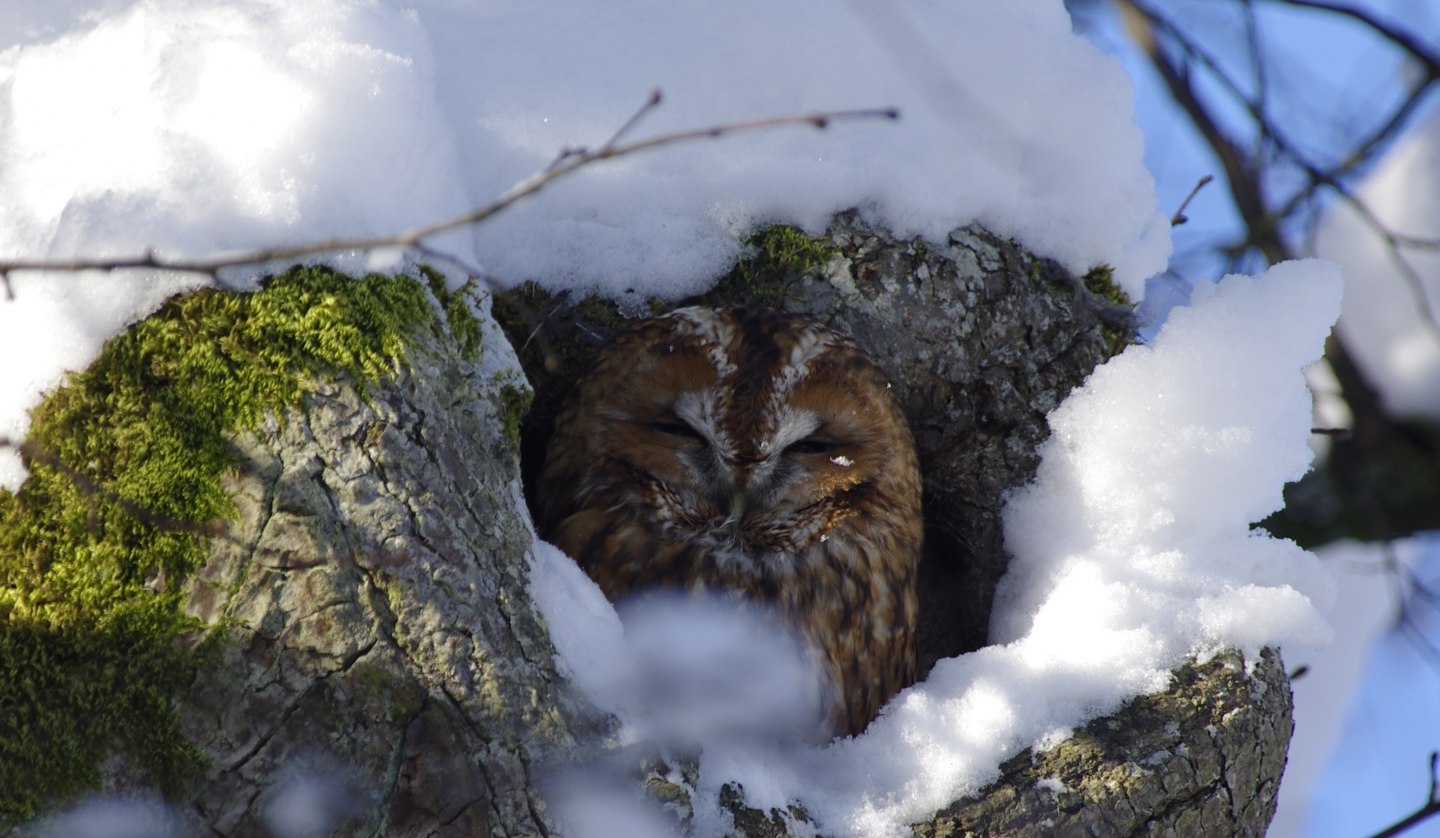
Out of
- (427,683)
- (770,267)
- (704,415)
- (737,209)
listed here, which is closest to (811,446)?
(704,415)

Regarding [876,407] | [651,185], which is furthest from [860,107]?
[876,407]

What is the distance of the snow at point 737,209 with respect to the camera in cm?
176

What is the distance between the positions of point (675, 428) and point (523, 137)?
620mm

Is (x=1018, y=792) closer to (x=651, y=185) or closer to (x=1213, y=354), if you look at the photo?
(x=1213, y=354)

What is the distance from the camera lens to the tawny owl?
230 centimetres

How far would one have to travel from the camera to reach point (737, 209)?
2.58m

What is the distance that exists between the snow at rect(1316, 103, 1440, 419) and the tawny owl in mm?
2774

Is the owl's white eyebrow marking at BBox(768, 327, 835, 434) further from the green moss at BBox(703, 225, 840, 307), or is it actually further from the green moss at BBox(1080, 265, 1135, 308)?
the green moss at BBox(1080, 265, 1135, 308)

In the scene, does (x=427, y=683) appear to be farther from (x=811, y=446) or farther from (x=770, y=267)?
(x=770, y=267)

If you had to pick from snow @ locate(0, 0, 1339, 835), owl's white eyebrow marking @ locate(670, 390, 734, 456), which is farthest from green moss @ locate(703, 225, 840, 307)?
owl's white eyebrow marking @ locate(670, 390, 734, 456)

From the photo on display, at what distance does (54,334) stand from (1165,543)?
1.85m

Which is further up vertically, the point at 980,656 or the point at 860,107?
the point at 860,107

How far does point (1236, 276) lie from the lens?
2.50 meters

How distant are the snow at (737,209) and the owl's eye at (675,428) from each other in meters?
0.33
